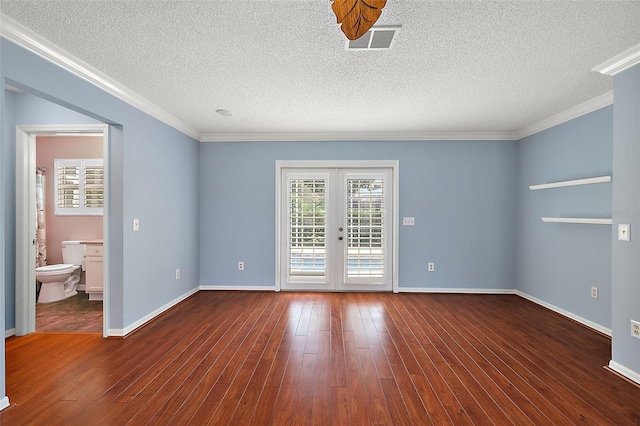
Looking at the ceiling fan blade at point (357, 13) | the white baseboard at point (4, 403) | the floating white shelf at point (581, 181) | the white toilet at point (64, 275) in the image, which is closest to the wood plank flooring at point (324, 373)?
the white baseboard at point (4, 403)

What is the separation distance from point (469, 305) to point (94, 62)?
4.83 metres

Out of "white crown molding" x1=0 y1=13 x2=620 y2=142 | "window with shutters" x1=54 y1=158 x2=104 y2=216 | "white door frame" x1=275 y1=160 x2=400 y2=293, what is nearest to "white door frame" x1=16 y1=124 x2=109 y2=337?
"white crown molding" x1=0 y1=13 x2=620 y2=142

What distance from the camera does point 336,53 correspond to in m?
2.27

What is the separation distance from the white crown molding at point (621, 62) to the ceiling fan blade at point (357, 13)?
7.39ft

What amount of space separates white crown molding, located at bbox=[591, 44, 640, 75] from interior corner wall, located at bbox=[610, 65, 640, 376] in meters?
0.04

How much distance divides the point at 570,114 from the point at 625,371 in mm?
2707

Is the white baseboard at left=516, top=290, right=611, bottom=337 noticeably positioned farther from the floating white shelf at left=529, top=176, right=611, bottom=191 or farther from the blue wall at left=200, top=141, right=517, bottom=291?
the floating white shelf at left=529, top=176, right=611, bottom=191

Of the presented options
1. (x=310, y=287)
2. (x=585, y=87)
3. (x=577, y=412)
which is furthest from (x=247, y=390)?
(x=585, y=87)

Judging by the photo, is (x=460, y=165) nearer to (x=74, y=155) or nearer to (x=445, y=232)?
(x=445, y=232)

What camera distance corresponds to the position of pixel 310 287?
4711 millimetres

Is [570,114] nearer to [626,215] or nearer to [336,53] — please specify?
[626,215]

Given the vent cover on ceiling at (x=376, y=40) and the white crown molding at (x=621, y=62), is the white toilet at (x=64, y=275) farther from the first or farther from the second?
the white crown molding at (x=621, y=62)

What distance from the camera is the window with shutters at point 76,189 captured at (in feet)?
15.3

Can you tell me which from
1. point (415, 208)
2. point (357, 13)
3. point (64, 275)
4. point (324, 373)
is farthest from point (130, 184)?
point (415, 208)
